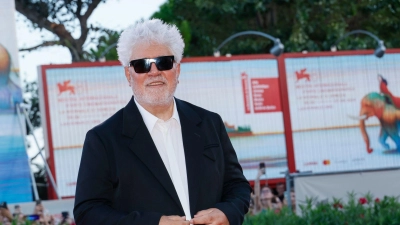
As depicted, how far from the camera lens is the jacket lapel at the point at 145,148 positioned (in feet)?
12.4

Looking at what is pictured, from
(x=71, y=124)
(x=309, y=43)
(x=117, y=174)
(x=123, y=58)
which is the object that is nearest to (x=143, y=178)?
(x=117, y=174)

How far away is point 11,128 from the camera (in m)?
18.0

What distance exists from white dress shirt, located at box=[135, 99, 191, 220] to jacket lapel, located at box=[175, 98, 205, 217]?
27 mm

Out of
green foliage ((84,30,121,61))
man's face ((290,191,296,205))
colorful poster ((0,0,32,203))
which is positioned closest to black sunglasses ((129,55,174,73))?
man's face ((290,191,296,205))

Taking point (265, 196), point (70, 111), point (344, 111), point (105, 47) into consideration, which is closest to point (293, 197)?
point (265, 196)

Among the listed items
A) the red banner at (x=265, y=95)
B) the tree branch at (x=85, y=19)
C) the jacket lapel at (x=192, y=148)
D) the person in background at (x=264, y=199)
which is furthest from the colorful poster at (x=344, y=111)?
the jacket lapel at (x=192, y=148)

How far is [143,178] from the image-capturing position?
12.5 ft

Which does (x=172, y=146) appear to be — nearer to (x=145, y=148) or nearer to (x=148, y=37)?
(x=145, y=148)

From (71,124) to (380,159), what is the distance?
7.68 meters

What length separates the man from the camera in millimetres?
3754

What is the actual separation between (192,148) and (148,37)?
487mm

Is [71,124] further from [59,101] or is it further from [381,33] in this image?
[381,33]

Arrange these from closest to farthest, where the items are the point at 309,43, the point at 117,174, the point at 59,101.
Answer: the point at 117,174 < the point at 59,101 < the point at 309,43

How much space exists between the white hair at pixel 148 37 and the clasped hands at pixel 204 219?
652 millimetres
